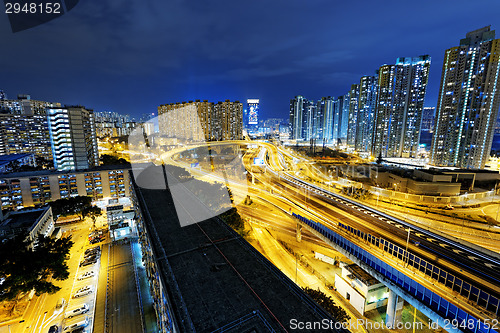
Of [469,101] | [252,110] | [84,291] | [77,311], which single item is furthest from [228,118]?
[77,311]

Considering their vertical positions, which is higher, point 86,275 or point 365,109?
point 365,109

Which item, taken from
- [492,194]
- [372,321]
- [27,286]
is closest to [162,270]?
[27,286]

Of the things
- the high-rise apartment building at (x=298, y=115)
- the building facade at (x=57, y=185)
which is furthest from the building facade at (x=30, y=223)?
the high-rise apartment building at (x=298, y=115)

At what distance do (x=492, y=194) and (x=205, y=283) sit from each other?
6174 centimetres

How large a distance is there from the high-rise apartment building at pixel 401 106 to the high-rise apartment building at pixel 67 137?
100 meters

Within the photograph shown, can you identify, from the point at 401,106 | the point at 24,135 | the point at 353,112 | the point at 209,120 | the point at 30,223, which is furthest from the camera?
the point at 353,112

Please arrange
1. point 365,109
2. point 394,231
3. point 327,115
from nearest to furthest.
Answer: point 394,231, point 365,109, point 327,115

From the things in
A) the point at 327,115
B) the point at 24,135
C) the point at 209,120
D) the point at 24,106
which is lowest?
the point at 24,135

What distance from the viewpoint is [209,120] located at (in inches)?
4838

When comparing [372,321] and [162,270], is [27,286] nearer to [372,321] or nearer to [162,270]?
[162,270]

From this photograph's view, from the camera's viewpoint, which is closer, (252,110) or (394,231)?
(394,231)

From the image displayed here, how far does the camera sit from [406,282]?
51.1 feet

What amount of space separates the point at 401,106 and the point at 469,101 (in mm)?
24552

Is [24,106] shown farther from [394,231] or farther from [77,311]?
[394,231]
